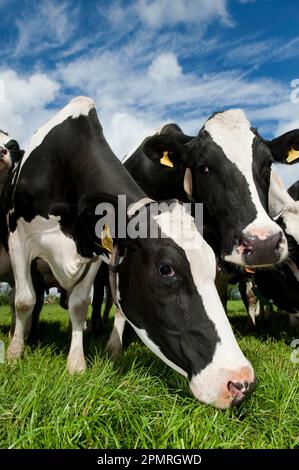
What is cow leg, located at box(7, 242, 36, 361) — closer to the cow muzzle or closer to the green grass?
the green grass

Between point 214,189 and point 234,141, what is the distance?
22.7 inches

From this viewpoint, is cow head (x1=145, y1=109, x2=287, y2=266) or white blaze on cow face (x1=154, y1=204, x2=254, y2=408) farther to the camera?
cow head (x1=145, y1=109, x2=287, y2=266)

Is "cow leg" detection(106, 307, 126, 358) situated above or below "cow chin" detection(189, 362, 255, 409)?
below

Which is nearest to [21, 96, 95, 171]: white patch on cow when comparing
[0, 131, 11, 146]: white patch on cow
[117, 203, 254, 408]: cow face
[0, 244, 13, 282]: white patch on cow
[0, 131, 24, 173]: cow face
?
[0, 131, 24, 173]: cow face

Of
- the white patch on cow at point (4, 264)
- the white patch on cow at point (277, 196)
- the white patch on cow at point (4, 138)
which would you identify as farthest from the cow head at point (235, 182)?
the white patch on cow at point (4, 264)

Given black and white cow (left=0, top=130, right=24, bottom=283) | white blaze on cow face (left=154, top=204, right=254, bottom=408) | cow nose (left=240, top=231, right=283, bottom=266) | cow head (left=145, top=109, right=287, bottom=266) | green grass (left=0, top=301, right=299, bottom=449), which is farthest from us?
black and white cow (left=0, top=130, right=24, bottom=283)

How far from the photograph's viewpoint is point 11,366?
14.9 ft

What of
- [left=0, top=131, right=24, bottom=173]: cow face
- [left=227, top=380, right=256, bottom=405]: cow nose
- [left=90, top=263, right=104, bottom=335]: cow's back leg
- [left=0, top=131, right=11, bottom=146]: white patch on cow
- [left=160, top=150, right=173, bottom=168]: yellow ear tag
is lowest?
[left=90, top=263, right=104, bottom=335]: cow's back leg

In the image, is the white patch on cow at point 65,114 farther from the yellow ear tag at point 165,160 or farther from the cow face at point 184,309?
the cow face at point 184,309

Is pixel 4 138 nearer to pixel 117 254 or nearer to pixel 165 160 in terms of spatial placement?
pixel 165 160

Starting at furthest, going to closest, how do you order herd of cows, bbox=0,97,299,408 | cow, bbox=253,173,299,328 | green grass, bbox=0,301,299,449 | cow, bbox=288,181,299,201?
cow, bbox=288,181,299,201, cow, bbox=253,173,299,328, herd of cows, bbox=0,97,299,408, green grass, bbox=0,301,299,449

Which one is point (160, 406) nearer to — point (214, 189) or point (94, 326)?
point (214, 189)

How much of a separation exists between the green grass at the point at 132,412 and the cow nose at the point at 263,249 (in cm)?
97

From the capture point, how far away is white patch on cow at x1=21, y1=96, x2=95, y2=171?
5.87 meters
